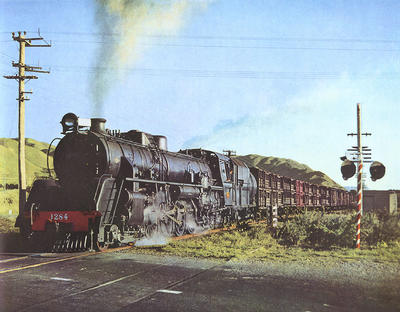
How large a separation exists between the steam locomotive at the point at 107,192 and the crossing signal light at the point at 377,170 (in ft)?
26.9

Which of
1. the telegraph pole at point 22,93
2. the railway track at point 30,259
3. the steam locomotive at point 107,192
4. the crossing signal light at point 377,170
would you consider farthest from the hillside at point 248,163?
the crossing signal light at point 377,170

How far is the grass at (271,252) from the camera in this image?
9906mm

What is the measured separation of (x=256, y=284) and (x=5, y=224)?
53.2ft

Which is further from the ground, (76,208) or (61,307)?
(76,208)

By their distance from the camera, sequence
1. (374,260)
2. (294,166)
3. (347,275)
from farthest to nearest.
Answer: (294,166)
(374,260)
(347,275)

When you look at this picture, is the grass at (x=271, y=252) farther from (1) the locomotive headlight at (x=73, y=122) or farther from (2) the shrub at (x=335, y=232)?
(1) the locomotive headlight at (x=73, y=122)

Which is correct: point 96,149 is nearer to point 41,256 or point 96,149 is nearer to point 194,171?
point 41,256

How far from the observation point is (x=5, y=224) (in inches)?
764

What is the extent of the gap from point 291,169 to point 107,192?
121 meters

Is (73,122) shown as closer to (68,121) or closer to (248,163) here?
(68,121)

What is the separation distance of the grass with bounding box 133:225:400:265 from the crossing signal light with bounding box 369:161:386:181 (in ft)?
23.3

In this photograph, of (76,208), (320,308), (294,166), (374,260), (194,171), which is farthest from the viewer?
(294,166)

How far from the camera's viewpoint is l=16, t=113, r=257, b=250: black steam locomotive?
10742 mm

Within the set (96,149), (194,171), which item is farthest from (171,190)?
(96,149)
